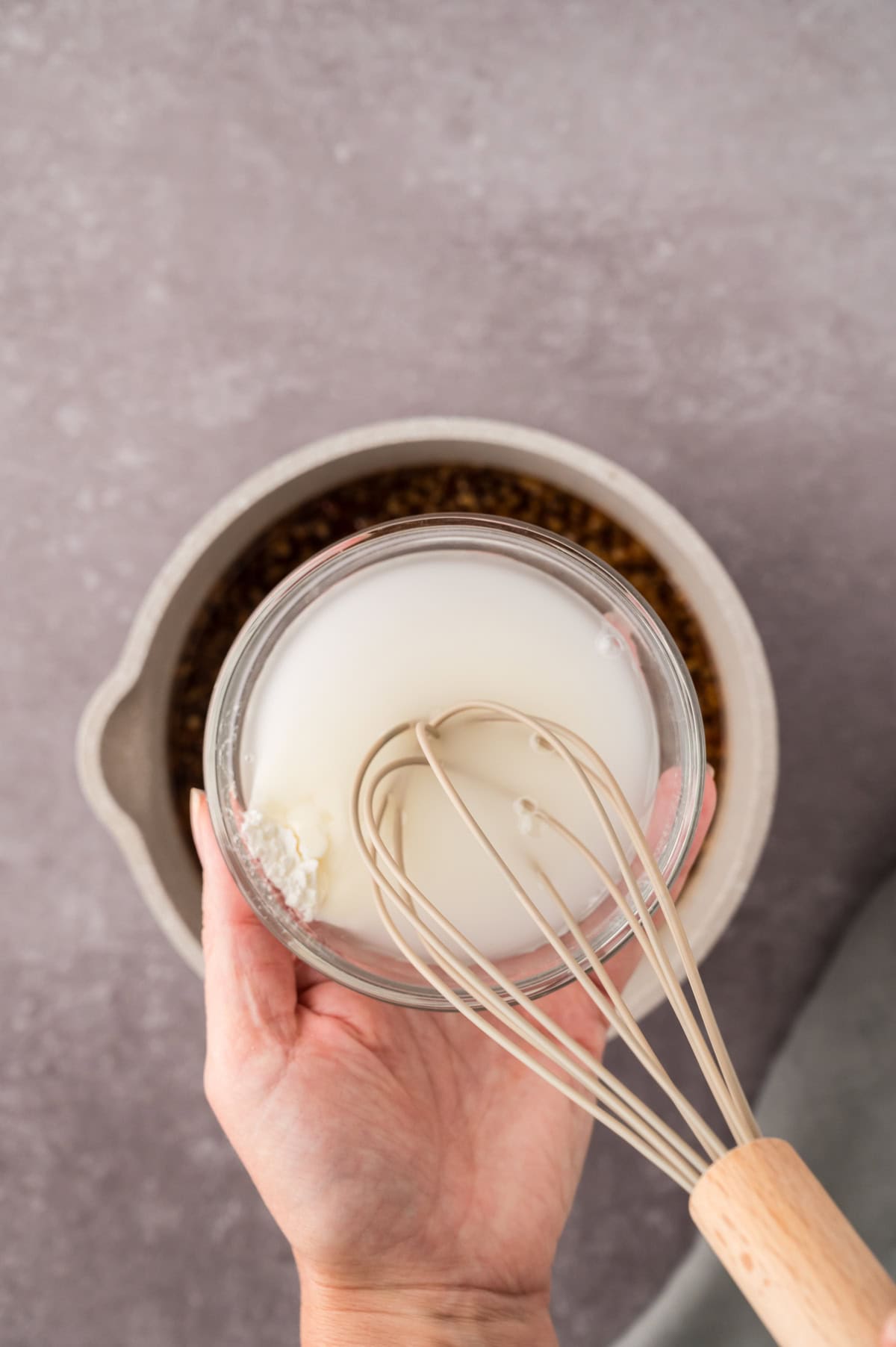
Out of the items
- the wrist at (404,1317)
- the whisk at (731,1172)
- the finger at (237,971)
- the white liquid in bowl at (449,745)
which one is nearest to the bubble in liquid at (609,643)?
the white liquid in bowl at (449,745)

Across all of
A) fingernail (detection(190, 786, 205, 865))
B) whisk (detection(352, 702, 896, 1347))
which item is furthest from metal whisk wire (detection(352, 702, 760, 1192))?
fingernail (detection(190, 786, 205, 865))

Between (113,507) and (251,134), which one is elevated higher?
(251,134)

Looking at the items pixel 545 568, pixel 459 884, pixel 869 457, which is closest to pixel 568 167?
pixel 869 457

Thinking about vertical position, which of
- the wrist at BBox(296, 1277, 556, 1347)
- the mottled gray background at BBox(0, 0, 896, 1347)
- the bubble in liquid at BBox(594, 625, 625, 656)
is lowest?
the wrist at BBox(296, 1277, 556, 1347)

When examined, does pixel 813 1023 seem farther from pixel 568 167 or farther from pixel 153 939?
pixel 568 167

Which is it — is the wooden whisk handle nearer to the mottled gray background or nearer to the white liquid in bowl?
the white liquid in bowl

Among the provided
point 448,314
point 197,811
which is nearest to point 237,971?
point 197,811

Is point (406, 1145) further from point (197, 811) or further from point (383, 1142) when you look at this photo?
point (197, 811)
